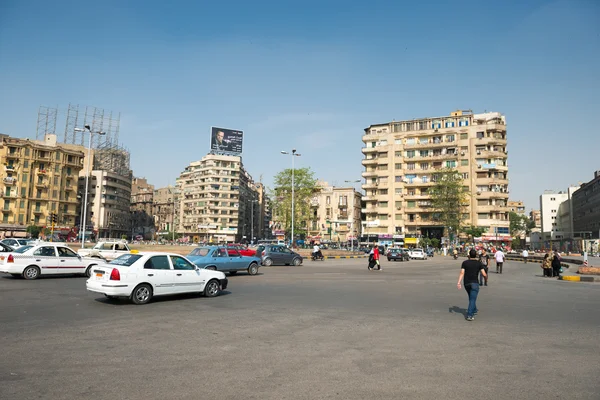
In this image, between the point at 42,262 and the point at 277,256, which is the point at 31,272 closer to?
the point at 42,262

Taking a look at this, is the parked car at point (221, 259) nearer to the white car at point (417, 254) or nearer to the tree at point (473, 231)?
the white car at point (417, 254)

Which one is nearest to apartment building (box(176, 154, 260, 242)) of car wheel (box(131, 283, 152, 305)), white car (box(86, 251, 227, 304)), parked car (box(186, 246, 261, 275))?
parked car (box(186, 246, 261, 275))

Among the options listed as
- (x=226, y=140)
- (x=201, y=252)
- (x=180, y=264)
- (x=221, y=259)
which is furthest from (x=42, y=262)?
(x=226, y=140)

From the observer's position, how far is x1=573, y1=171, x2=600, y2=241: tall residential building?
317 ft

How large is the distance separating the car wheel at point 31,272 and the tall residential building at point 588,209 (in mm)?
98240

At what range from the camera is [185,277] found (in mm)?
13148

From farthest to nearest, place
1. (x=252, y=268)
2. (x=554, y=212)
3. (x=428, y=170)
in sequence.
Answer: (x=554, y=212) → (x=428, y=170) → (x=252, y=268)

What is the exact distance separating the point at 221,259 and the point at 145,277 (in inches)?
379

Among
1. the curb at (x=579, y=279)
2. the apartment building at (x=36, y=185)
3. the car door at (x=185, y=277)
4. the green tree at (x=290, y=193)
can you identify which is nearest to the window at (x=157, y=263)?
the car door at (x=185, y=277)

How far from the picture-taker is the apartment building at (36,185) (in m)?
88.0

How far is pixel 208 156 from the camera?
12238 cm

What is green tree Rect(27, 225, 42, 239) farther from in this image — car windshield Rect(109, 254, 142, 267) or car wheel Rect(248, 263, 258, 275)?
car windshield Rect(109, 254, 142, 267)

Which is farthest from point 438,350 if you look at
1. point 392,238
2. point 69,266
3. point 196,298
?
point 392,238

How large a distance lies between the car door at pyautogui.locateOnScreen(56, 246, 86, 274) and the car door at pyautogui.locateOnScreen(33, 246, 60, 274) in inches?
6.7
